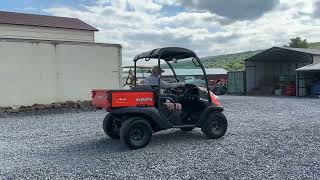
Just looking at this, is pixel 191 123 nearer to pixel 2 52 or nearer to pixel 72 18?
pixel 2 52

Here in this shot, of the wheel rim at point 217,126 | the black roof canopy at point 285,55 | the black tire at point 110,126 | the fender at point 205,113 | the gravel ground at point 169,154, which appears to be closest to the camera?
the gravel ground at point 169,154

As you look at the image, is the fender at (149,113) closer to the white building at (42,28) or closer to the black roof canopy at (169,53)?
the black roof canopy at (169,53)

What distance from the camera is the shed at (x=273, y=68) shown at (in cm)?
3164

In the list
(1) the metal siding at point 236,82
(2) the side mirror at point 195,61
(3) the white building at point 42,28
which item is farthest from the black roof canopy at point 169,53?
(1) the metal siding at point 236,82

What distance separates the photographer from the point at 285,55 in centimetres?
3391

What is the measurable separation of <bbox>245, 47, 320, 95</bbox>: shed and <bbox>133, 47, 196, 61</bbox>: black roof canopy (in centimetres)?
2351

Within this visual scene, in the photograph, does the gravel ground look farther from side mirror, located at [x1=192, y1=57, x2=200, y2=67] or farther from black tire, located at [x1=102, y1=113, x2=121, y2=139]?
side mirror, located at [x1=192, y1=57, x2=200, y2=67]

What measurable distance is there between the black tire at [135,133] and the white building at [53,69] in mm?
9874

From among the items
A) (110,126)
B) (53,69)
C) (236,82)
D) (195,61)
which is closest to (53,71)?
(53,69)

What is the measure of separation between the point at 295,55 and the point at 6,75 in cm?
2458

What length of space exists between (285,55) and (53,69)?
23051 mm

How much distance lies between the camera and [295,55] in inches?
Answer: 1291

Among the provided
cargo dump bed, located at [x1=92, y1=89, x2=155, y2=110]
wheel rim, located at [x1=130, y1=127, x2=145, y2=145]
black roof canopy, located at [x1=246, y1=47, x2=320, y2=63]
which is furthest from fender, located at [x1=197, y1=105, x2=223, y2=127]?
black roof canopy, located at [x1=246, y1=47, x2=320, y2=63]

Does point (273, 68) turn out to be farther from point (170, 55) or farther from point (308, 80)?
point (170, 55)
